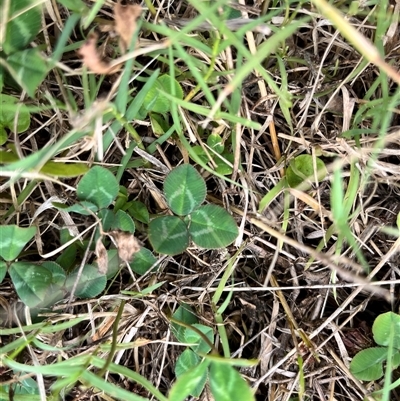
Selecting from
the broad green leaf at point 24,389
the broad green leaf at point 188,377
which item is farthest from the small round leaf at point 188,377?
the broad green leaf at point 24,389

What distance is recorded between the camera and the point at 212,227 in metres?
0.98

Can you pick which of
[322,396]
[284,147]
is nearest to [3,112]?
[284,147]

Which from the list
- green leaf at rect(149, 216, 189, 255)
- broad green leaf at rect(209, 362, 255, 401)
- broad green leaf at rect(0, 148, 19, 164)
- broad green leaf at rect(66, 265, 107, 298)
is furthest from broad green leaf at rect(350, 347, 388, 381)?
broad green leaf at rect(0, 148, 19, 164)

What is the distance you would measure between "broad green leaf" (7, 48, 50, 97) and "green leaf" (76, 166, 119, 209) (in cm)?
18

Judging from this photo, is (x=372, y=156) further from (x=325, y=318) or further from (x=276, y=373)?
(x=276, y=373)

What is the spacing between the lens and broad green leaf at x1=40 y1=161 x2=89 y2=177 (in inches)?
35.5

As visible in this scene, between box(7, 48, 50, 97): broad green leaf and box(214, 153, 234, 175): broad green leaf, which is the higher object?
box(7, 48, 50, 97): broad green leaf

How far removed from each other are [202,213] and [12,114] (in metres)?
0.40

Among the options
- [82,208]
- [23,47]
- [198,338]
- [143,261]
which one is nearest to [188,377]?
[198,338]

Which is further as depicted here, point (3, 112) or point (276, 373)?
point (276, 373)

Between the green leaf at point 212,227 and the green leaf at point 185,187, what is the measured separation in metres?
0.02

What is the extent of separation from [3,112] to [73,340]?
0.47m

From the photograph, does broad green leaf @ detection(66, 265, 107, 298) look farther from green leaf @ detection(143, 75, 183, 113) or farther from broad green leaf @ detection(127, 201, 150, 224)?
green leaf @ detection(143, 75, 183, 113)

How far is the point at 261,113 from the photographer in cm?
104
